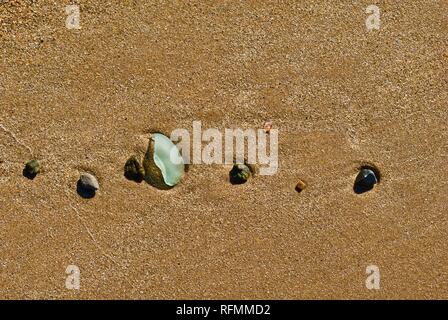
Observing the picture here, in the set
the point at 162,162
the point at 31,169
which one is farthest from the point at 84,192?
the point at 162,162

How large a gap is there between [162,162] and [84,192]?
34.8 inches

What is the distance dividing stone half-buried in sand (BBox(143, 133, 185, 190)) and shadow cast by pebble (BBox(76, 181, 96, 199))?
590 mm

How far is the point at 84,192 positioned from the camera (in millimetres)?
4961

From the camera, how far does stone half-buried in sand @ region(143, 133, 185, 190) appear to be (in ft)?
16.2

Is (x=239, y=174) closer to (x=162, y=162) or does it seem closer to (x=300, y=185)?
(x=300, y=185)

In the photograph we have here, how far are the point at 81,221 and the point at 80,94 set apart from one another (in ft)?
4.38

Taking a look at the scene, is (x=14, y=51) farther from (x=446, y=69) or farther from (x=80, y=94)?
(x=446, y=69)

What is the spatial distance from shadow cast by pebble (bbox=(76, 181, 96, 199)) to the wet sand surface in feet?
0.28

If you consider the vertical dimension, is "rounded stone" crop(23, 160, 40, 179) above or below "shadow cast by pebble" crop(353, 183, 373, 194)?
above

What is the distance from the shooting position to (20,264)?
499 centimetres

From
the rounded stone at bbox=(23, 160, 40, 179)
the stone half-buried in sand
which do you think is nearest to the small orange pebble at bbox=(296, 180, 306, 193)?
the stone half-buried in sand

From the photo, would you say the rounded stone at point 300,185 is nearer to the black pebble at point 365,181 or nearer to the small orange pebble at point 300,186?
the small orange pebble at point 300,186

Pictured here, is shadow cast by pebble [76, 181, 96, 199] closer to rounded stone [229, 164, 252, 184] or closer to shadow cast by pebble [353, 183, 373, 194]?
rounded stone [229, 164, 252, 184]

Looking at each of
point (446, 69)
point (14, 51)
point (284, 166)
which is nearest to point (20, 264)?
point (14, 51)
